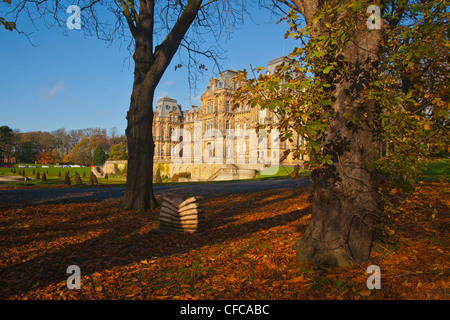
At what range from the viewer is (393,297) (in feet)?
9.84

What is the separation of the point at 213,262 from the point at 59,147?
4302 inches

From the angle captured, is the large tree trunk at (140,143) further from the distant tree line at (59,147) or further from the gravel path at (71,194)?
the distant tree line at (59,147)

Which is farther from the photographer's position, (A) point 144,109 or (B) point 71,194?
(B) point 71,194

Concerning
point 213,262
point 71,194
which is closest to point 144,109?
point 213,262

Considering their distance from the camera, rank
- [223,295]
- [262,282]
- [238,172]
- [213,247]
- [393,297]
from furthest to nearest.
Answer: [238,172] < [213,247] < [262,282] < [223,295] < [393,297]

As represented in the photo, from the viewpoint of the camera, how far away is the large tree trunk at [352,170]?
4.02m

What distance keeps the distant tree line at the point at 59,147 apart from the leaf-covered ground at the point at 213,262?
69.4m

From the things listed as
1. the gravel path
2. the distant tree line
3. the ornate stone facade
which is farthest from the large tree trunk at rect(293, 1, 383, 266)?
the distant tree line

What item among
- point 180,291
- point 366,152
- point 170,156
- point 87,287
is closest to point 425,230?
point 366,152

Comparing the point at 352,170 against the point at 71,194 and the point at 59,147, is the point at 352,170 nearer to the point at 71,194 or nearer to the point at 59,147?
the point at 71,194

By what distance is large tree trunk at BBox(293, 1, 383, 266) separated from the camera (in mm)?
4020

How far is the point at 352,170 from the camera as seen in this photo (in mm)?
4062

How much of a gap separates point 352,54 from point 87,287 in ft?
15.2

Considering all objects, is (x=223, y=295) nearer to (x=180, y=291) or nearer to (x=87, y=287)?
(x=180, y=291)
